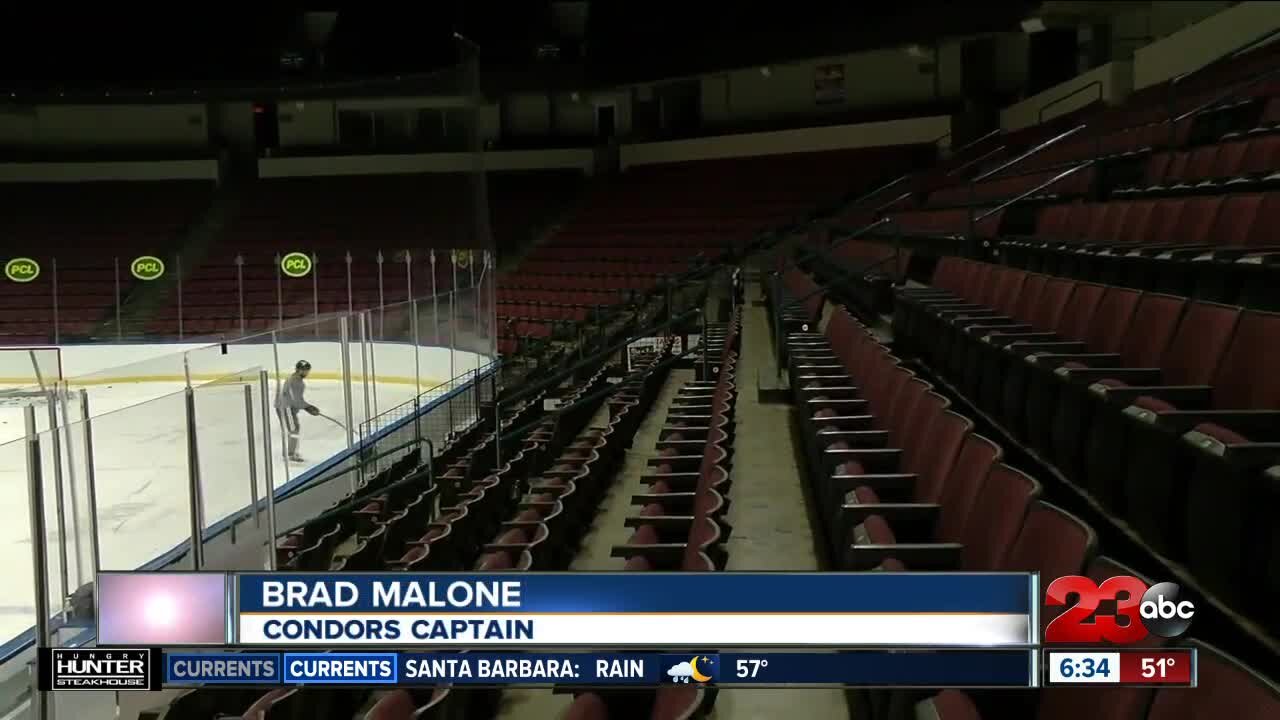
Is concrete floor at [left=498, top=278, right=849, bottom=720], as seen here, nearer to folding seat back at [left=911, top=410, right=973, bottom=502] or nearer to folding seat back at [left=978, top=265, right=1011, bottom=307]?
folding seat back at [left=911, top=410, right=973, bottom=502]

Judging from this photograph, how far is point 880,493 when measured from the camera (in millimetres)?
2529

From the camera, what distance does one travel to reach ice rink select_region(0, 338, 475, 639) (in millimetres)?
2844

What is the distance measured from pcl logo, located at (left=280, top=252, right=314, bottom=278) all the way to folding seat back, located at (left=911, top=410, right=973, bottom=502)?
835cm

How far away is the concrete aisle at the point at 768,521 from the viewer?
7.29ft

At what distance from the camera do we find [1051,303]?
3.51 m

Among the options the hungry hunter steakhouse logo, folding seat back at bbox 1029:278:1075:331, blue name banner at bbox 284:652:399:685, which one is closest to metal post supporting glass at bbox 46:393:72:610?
the hungry hunter steakhouse logo

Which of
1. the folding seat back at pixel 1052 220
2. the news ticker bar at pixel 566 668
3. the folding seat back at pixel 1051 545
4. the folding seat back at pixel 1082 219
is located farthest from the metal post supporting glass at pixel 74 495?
the folding seat back at pixel 1052 220

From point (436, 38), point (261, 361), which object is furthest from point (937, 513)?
point (436, 38)

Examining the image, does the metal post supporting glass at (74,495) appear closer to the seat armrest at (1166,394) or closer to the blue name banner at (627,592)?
the blue name banner at (627,592)

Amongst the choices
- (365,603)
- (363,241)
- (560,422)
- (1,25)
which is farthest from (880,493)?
(1,25)

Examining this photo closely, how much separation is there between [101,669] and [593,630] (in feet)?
2.82

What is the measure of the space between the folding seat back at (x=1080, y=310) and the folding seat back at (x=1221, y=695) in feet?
6.93

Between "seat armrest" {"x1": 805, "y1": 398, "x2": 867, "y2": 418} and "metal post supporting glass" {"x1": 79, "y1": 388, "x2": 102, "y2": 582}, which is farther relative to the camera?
"seat armrest" {"x1": 805, "y1": 398, "x2": 867, "y2": 418}

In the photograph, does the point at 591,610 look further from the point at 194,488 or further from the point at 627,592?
the point at 194,488
